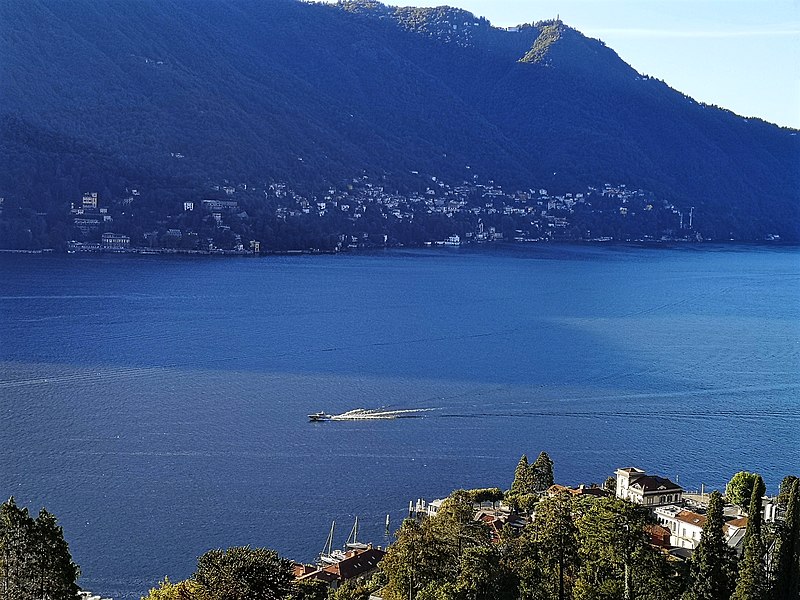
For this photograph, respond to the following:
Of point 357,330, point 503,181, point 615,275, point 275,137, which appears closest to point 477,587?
point 357,330

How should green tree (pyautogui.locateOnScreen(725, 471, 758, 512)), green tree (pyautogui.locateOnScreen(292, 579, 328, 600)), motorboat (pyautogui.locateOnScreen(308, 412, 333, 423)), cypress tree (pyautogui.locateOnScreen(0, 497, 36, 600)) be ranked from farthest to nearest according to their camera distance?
motorboat (pyautogui.locateOnScreen(308, 412, 333, 423))
green tree (pyautogui.locateOnScreen(725, 471, 758, 512))
green tree (pyautogui.locateOnScreen(292, 579, 328, 600))
cypress tree (pyautogui.locateOnScreen(0, 497, 36, 600))

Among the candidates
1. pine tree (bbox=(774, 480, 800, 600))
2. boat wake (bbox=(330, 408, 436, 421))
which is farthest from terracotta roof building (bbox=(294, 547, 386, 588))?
boat wake (bbox=(330, 408, 436, 421))

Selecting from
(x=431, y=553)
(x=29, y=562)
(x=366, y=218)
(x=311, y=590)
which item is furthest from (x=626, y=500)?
(x=366, y=218)

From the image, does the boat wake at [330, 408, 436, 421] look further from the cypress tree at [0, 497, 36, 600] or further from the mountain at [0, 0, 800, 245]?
the mountain at [0, 0, 800, 245]

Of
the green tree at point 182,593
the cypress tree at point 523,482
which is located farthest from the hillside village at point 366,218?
the green tree at point 182,593

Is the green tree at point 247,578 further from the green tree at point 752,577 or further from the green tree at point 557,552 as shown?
the green tree at point 752,577
